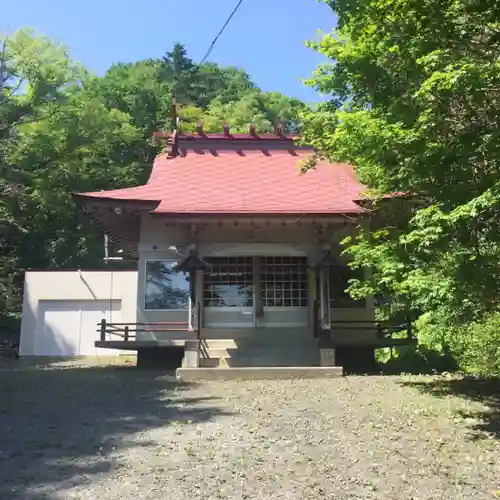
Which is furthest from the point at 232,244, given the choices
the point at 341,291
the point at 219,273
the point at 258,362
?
the point at 341,291

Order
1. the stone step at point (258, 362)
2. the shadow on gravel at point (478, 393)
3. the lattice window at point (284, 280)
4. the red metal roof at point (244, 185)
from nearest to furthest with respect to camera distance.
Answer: the shadow on gravel at point (478, 393)
the stone step at point (258, 362)
the red metal roof at point (244, 185)
the lattice window at point (284, 280)

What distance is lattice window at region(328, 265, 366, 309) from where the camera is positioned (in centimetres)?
1297

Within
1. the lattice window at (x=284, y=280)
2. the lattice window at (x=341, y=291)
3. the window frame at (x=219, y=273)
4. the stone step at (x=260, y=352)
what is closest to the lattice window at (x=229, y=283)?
the window frame at (x=219, y=273)

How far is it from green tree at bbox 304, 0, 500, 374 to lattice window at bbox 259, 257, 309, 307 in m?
6.15

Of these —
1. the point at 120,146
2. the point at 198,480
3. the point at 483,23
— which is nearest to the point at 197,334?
the point at 198,480

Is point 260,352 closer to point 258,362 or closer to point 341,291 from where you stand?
point 258,362

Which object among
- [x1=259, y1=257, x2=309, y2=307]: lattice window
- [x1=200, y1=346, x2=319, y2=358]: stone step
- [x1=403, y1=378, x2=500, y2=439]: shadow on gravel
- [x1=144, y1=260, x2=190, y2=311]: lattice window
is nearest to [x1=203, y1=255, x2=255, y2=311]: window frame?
[x1=259, y1=257, x2=309, y2=307]: lattice window

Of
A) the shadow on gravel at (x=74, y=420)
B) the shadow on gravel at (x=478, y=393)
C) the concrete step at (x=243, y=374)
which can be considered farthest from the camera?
the concrete step at (x=243, y=374)

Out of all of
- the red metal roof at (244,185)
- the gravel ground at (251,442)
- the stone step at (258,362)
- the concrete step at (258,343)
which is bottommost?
the gravel ground at (251,442)

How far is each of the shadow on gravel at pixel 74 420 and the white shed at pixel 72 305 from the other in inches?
428

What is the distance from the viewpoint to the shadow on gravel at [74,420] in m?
4.55

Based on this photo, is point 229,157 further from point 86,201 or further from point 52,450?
point 52,450

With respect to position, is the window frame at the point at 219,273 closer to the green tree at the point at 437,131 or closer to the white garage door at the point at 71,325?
the green tree at the point at 437,131

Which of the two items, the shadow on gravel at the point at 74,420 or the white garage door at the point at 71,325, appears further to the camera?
the white garage door at the point at 71,325
